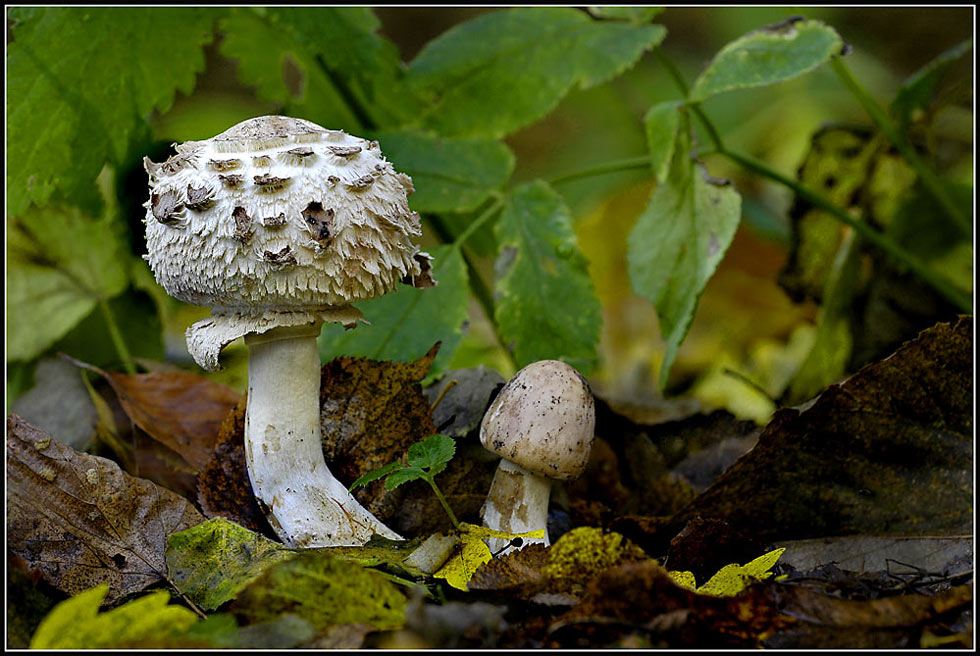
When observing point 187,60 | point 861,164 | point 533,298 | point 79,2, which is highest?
point 79,2

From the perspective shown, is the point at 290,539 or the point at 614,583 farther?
the point at 290,539

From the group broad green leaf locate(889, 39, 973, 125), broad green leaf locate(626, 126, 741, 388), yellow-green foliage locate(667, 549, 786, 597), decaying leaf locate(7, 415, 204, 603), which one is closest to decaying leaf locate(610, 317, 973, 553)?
yellow-green foliage locate(667, 549, 786, 597)

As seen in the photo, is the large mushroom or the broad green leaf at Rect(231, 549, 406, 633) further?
the large mushroom

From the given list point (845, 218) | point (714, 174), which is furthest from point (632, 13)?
point (714, 174)

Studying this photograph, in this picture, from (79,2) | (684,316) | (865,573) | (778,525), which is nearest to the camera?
(865,573)

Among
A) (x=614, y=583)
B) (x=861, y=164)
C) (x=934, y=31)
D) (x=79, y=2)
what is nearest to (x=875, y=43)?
(x=934, y=31)

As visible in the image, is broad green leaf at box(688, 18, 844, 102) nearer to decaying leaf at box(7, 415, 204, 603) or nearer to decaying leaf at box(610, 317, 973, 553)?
decaying leaf at box(610, 317, 973, 553)

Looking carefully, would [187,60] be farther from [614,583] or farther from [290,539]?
[614,583]
